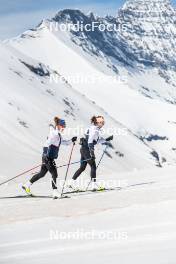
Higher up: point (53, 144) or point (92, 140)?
point (92, 140)

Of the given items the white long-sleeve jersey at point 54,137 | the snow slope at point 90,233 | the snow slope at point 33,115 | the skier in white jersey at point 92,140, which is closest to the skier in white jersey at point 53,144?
the white long-sleeve jersey at point 54,137

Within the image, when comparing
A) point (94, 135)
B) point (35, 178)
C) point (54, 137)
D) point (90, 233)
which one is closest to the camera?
point (90, 233)

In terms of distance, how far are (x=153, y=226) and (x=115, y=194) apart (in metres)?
6.00

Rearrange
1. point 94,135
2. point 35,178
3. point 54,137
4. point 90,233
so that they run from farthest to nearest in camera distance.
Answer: point 94,135, point 35,178, point 54,137, point 90,233

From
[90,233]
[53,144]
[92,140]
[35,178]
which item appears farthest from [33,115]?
[90,233]

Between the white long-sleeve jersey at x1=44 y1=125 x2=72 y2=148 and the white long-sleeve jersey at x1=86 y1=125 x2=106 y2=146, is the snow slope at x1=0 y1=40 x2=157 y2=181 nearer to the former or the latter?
the white long-sleeve jersey at x1=86 y1=125 x2=106 y2=146

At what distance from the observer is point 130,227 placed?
8562mm

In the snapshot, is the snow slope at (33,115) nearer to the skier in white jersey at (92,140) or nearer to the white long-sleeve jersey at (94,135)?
the skier in white jersey at (92,140)

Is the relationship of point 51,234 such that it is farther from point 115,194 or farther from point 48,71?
point 48,71

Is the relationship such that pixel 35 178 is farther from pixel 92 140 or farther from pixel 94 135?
pixel 94 135

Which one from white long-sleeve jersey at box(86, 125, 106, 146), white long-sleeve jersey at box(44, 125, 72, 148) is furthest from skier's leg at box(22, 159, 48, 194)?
white long-sleeve jersey at box(86, 125, 106, 146)

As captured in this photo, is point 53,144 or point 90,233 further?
point 53,144

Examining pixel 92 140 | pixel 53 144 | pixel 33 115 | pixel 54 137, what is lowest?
pixel 53 144

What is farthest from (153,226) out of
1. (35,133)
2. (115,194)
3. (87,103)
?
(87,103)
